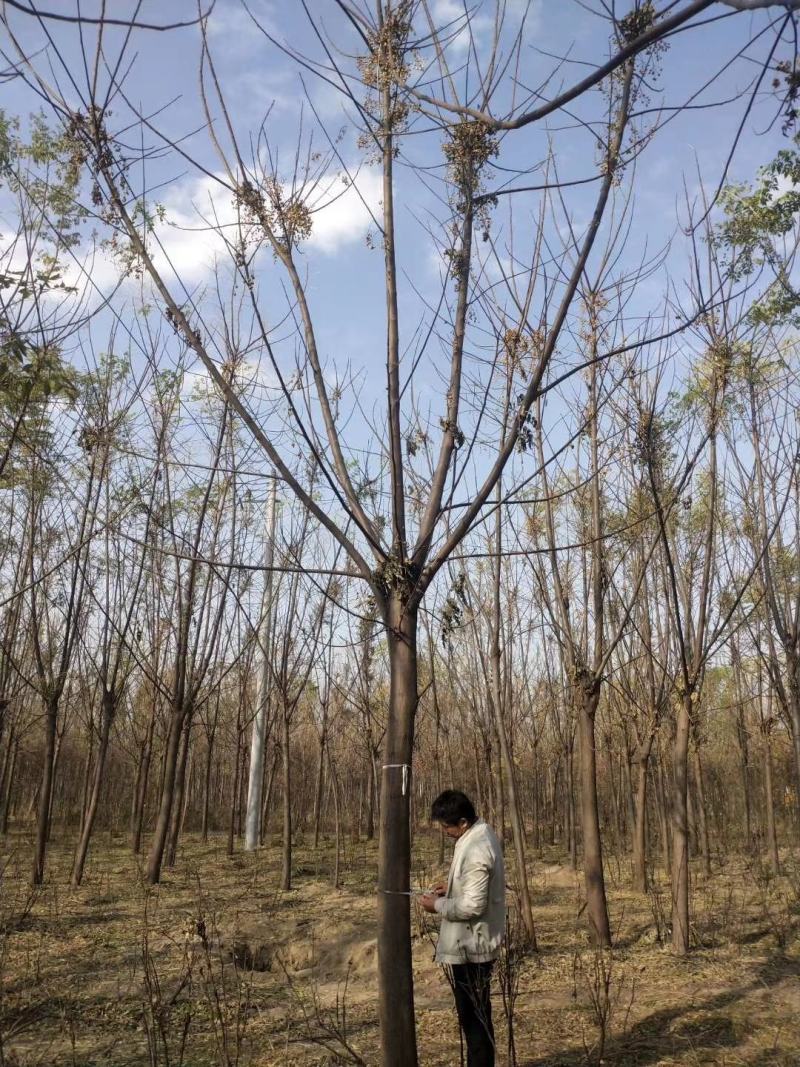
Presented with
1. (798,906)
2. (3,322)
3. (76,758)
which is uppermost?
(3,322)

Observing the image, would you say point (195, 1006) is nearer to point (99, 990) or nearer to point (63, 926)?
point (99, 990)

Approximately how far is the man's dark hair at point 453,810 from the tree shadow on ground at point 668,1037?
1299 mm

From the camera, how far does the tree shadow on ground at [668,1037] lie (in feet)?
12.9

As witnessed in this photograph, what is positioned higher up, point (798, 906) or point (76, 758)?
point (76, 758)

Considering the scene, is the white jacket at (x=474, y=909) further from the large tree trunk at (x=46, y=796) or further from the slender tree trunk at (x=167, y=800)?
the large tree trunk at (x=46, y=796)

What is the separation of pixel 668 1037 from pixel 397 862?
234 centimetres

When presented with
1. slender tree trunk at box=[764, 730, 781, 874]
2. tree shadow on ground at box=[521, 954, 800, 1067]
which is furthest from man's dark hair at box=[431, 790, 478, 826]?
slender tree trunk at box=[764, 730, 781, 874]

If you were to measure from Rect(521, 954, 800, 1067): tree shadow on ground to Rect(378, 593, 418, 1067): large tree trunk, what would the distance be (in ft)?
4.34

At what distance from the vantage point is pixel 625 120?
355 centimetres

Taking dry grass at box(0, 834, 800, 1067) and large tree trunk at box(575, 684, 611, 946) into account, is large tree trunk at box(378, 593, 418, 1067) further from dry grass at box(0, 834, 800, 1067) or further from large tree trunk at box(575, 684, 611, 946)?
Answer: large tree trunk at box(575, 684, 611, 946)

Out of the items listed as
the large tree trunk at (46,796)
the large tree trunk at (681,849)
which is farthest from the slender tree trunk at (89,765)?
the large tree trunk at (681,849)

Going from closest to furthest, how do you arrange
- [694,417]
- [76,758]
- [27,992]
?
[27,992] → [694,417] → [76,758]

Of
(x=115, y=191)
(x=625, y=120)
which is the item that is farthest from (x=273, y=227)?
(x=625, y=120)

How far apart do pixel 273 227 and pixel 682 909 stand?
555 centimetres
